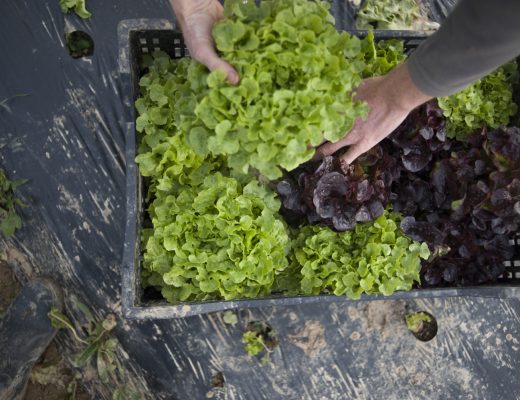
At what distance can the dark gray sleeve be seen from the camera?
1.25m

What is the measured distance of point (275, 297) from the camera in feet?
6.40

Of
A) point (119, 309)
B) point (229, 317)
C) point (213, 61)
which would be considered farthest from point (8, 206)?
point (213, 61)

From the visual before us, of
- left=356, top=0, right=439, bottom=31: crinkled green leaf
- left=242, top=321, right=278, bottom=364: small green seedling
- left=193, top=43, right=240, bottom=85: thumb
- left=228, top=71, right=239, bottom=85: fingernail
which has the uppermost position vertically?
left=193, top=43, right=240, bottom=85: thumb

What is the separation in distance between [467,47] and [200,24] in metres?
0.81

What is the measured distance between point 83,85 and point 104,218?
2.19ft

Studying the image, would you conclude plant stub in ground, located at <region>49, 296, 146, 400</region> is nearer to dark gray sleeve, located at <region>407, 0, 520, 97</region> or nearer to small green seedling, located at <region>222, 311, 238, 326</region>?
small green seedling, located at <region>222, 311, 238, 326</region>

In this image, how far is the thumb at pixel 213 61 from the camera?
152cm

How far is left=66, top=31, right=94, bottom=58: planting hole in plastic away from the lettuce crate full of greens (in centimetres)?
62

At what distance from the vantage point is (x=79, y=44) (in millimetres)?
2529

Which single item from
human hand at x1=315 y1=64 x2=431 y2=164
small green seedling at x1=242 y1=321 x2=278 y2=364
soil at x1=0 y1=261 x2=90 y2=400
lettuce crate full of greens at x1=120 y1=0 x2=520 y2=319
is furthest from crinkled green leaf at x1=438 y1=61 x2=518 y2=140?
soil at x1=0 y1=261 x2=90 y2=400

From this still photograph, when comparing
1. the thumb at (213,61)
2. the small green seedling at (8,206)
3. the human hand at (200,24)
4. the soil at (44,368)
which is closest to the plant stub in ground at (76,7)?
the small green seedling at (8,206)

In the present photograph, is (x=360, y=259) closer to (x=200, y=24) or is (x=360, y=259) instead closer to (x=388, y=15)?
(x=200, y=24)

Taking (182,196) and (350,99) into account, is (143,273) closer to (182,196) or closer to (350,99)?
(182,196)

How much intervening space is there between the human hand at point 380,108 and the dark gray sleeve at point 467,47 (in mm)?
54
